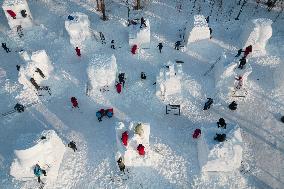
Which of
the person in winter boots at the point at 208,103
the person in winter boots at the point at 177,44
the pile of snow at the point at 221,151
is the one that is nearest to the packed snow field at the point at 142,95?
the pile of snow at the point at 221,151

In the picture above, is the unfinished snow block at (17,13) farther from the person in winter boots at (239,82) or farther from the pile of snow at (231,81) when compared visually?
the person in winter boots at (239,82)

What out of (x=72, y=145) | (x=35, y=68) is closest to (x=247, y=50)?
(x=72, y=145)

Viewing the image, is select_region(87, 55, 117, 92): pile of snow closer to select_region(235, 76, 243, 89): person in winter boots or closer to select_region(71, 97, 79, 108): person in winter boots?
select_region(71, 97, 79, 108): person in winter boots

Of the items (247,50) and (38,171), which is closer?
(38,171)

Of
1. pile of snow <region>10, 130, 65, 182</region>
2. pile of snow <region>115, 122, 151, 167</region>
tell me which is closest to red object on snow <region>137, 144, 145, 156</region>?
pile of snow <region>115, 122, 151, 167</region>

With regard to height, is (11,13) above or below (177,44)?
above

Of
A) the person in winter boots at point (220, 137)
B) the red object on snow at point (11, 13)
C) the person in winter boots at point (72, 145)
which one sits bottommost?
the person in winter boots at point (72, 145)

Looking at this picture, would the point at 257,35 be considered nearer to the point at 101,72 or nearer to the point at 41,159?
the point at 101,72
